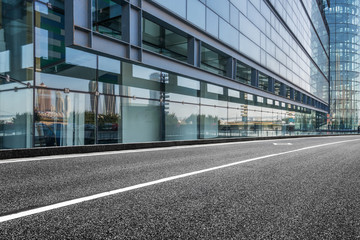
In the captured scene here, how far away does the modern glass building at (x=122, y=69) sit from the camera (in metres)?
11.8

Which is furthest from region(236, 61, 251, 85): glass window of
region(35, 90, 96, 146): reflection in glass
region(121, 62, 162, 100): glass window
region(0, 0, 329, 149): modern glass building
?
→ region(35, 90, 96, 146): reflection in glass

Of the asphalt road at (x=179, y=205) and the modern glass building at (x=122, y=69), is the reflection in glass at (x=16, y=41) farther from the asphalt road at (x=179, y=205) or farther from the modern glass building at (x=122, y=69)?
the asphalt road at (x=179, y=205)

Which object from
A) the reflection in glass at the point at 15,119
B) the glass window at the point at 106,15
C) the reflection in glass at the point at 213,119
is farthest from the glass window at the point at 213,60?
the reflection in glass at the point at 15,119

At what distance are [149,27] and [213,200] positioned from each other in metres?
15.8

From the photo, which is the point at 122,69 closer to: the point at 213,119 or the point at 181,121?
the point at 181,121

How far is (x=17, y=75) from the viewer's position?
42.4 feet

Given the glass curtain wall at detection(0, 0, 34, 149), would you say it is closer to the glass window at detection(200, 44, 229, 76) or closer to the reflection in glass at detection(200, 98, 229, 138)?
the reflection in glass at detection(200, 98, 229, 138)

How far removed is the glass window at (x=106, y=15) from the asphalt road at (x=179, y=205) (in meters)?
11.7

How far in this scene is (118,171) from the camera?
591cm

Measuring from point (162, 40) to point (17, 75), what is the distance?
10.8 m

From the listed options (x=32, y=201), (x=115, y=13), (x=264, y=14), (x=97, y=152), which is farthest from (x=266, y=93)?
(x=32, y=201)

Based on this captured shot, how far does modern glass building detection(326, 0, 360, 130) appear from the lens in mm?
65812

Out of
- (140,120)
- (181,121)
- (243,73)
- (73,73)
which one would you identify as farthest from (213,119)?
(73,73)

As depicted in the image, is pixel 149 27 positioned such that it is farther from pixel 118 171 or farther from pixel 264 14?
pixel 264 14
